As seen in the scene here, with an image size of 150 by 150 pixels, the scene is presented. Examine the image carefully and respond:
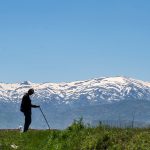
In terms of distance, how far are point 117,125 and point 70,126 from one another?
3004 millimetres

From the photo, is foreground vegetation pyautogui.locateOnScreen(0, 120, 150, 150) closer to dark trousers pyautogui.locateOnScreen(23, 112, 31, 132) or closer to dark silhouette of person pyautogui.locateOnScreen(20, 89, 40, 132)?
dark trousers pyautogui.locateOnScreen(23, 112, 31, 132)

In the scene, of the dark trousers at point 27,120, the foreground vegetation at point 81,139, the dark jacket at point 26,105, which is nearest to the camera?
the foreground vegetation at point 81,139

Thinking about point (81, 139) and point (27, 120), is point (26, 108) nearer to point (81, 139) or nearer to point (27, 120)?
point (27, 120)

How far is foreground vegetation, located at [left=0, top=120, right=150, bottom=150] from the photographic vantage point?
2211 centimetres

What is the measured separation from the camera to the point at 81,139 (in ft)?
85.3

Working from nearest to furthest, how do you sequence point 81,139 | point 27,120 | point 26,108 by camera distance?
1. point 81,139
2. point 27,120
3. point 26,108

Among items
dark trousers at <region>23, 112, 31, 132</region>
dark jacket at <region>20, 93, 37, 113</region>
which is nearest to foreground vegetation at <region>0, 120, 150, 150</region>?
dark trousers at <region>23, 112, 31, 132</region>

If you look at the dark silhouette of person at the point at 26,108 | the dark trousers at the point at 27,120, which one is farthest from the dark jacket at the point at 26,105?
the dark trousers at the point at 27,120

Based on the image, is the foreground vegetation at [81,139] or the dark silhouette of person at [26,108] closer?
the foreground vegetation at [81,139]

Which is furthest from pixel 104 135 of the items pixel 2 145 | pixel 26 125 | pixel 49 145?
pixel 26 125

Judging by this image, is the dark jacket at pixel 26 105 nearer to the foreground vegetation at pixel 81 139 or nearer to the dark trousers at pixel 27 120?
the dark trousers at pixel 27 120

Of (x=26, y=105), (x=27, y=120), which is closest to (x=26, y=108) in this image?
(x=26, y=105)

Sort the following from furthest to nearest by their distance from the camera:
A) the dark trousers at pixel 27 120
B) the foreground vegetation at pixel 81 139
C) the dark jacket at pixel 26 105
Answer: the dark jacket at pixel 26 105 → the dark trousers at pixel 27 120 → the foreground vegetation at pixel 81 139

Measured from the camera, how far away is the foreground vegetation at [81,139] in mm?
22109
